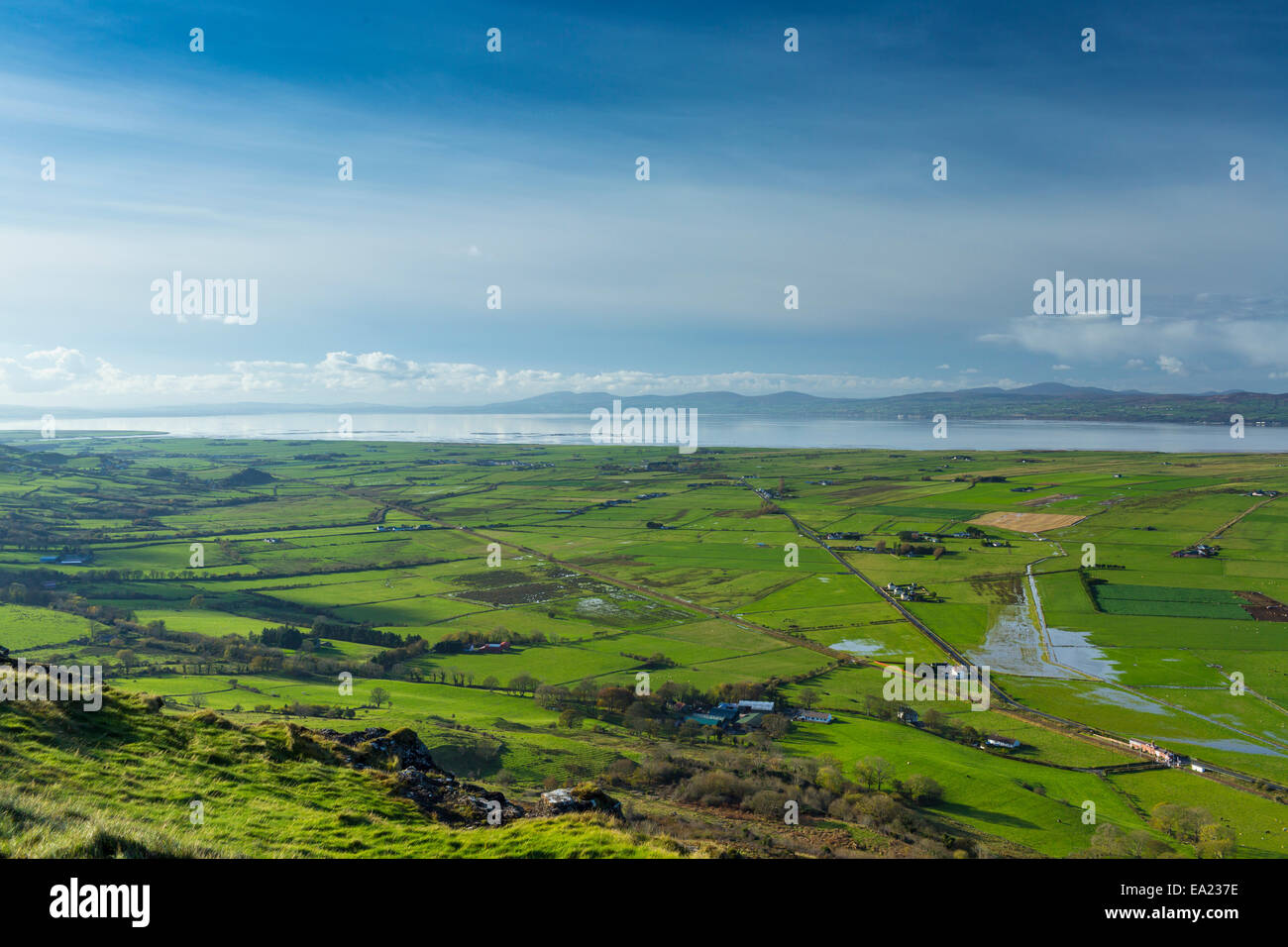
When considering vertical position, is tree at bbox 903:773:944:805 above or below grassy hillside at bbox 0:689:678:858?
below

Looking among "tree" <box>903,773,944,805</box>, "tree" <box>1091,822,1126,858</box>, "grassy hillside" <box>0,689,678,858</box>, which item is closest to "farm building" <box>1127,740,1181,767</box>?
"tree" <box>1091,822,1126,858</box>

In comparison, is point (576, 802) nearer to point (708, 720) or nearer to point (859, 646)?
point (708, 720)

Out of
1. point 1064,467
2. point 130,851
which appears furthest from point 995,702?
point 1064,467

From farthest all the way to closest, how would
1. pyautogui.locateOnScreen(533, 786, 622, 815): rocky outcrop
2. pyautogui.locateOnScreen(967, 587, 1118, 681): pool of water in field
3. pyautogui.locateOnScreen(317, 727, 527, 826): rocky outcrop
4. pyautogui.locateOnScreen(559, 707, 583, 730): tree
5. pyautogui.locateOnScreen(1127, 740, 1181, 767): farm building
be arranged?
pyautogui.locateOnScreen(967, 587, 1118, 681): pool of water in field → pyautogui.locateOnScreen(559, 707, 583, 730): tree → pyautogui.locateOnScreen(1127, 740, 1181, 767): farm building → pyautogui.locateOnScreen(533, 786, 622, 815): rocky outcrop → pyautogui.locateOnScreen(317, 727, 527, 826): rocky outcrop

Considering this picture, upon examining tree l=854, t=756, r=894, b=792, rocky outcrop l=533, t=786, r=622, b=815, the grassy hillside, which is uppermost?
the grassy hillside

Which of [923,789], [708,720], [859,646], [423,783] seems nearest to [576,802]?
[423,783]

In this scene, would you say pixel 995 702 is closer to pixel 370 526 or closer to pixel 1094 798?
pixel 1094 798

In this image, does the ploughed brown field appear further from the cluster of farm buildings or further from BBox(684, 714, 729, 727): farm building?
BBox(684, 714, 729, 727): farm building

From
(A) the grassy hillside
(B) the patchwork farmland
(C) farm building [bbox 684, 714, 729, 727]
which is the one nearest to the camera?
(A) the grassy hillside

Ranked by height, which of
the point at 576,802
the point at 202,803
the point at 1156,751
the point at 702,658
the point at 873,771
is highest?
the point at 202,803
